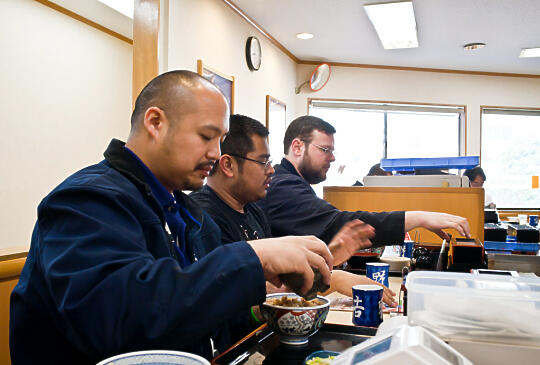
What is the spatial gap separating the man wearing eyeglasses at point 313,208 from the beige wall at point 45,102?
218cm

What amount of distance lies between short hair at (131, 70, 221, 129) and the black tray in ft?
2.07

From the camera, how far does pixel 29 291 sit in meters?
0.97

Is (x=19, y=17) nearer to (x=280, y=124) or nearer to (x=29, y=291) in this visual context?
(x=280, y=124)

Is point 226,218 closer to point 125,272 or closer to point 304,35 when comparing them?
point 125,272

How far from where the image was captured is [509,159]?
694cm

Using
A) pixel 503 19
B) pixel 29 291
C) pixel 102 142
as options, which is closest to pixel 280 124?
pixel 102 142

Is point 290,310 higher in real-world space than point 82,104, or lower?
lower

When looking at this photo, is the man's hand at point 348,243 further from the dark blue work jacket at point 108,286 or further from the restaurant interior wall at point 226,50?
the restaurant interior wall at point 226,50

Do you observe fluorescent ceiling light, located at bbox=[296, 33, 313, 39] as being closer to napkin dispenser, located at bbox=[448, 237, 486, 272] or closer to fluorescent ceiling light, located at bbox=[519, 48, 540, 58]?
fluorescent ceiling light, located at bbox=[519, 48, 540, 58]

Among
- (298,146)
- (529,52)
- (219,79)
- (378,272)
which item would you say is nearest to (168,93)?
(378,272)

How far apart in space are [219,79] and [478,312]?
11.4 ft

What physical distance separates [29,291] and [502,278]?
37.5 inches

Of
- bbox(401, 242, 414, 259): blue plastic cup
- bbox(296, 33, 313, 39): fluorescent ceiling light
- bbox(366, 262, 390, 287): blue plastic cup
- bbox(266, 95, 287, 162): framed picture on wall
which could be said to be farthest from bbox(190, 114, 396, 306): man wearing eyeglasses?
bbox(296, 33, 313, 39): fluorescent ceiling light

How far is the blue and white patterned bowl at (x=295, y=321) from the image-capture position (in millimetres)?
1043
